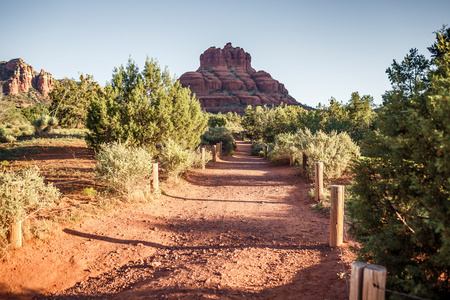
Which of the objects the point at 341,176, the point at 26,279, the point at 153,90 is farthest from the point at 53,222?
the point at 341,176

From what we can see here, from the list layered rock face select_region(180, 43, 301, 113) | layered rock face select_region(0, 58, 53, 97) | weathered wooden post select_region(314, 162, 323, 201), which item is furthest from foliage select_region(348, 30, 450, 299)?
layered rock face select_region(0, 58, 53, 97)

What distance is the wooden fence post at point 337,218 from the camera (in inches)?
194

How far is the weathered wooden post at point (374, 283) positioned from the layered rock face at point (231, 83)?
387 ft

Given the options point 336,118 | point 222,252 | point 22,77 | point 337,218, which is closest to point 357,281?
point 337,218

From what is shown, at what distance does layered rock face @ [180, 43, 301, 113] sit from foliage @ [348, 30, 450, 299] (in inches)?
4608

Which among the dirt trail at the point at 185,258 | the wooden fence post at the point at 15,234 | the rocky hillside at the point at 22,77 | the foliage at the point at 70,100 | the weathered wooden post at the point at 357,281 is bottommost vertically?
the dirt trail at the point at 185,258

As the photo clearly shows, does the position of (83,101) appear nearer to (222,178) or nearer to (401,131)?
(222,178)

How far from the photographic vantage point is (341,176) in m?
11.3

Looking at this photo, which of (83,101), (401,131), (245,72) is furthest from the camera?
(245,72)

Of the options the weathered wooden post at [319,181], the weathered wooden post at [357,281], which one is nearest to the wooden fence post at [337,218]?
the weathered wooden post at [357,281]

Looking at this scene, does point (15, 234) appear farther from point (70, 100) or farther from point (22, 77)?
point (22, 77)

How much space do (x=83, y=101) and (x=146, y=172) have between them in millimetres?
26539

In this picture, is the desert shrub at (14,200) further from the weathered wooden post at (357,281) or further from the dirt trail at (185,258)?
the weathered wooden post at (357,281)

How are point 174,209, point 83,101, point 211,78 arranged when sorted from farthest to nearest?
point 211,78
point 83,101
point 174,209
